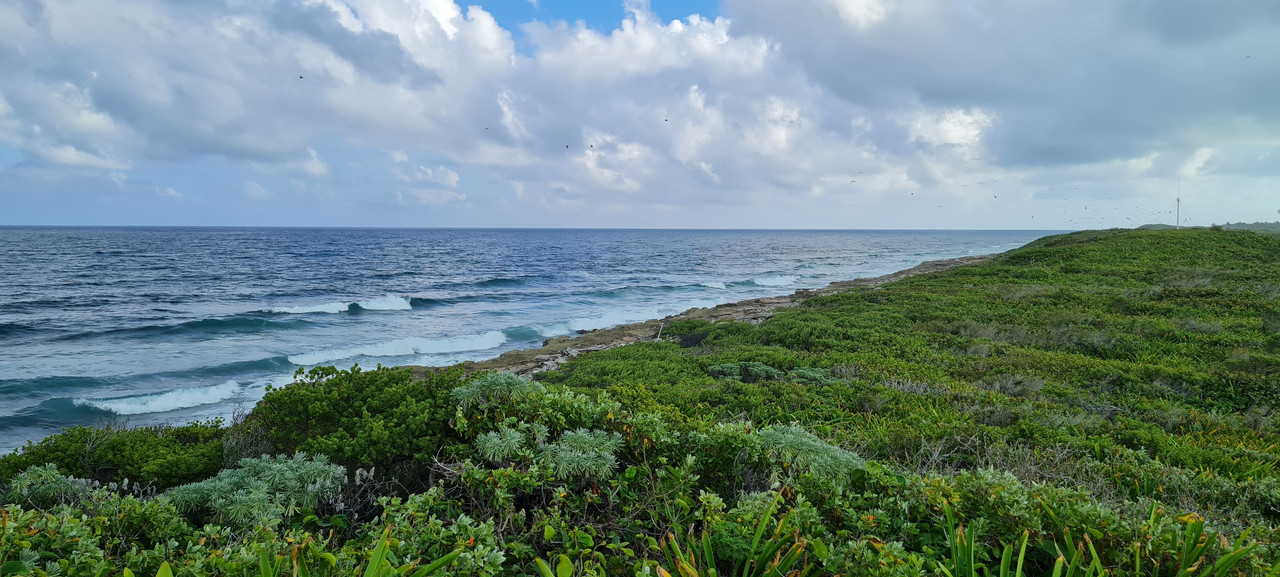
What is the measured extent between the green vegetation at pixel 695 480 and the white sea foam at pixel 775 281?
99.4 ft

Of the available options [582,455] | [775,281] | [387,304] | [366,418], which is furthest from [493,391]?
[775,281]

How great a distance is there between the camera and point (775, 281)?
133 feet

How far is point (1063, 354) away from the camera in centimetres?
881

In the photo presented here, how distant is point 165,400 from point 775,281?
3499cm

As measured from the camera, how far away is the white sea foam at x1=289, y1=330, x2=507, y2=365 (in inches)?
643

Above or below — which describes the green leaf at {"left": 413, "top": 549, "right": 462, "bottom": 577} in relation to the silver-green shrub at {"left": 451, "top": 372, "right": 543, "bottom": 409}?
below

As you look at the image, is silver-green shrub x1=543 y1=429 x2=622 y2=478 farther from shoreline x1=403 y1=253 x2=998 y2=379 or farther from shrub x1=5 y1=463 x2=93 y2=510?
shoreline x1=403 y1=253 x2=998 y2=379

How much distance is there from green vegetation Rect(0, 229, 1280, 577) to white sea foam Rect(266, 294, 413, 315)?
21727 millimetres

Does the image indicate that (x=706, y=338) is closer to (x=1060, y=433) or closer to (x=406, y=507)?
(x=1060, y=433)

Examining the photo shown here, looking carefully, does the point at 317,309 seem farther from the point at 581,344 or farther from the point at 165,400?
the point at 581,344

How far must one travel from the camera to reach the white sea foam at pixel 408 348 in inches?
643

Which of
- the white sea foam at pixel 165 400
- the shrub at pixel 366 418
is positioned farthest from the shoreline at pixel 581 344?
the shrub at pixel 366 418

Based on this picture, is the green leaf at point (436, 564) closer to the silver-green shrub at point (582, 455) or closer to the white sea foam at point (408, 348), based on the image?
the silver-green shrub at point (582, 455)

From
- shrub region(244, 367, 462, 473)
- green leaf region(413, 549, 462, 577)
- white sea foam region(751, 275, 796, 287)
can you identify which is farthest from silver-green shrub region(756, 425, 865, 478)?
white sea foam region(751, 275, 796, 287)
